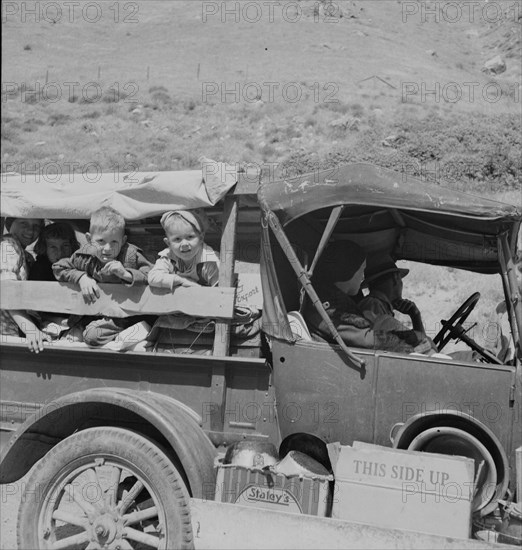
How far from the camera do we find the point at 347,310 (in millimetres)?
4469

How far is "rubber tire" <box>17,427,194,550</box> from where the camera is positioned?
13.0 ft

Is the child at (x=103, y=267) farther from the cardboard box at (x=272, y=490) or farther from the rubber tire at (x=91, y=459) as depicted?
the cardboard box at (x=272, y=490)

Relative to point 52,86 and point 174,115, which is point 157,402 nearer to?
point 174,115

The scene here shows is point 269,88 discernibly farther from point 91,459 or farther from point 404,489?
point 404,489

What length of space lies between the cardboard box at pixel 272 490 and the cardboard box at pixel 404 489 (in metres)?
0.09

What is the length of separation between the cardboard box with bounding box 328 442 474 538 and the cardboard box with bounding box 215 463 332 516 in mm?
93

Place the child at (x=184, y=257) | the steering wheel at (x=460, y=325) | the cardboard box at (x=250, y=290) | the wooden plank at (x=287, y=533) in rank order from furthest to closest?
1. the steering wheel at (x=460, y=325)
2. the cardboard box at (x=250, y=290)
3. the child at (x=184, y=257)
4. the wooden plank at (x=287, y=533)

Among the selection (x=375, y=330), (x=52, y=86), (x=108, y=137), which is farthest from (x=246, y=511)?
(x=52, y=86)

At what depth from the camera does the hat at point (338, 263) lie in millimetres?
4672

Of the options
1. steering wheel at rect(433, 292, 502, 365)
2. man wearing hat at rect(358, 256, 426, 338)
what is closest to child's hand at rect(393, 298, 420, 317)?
man wearing hat at rect(358, 256, 426, 338)

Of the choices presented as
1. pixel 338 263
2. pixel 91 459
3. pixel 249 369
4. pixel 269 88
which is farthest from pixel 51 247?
pixel 269 88

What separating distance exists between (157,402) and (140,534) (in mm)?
704

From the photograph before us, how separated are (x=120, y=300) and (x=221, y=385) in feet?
2.68

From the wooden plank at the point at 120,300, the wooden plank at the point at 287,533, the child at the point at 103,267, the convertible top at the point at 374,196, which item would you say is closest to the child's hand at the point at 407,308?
the convertible top at the point at 374,196
